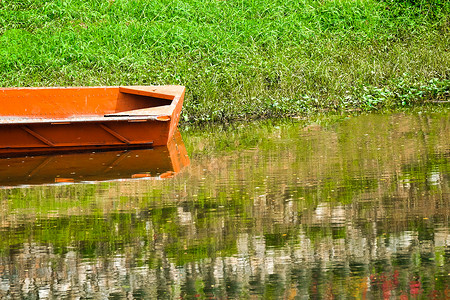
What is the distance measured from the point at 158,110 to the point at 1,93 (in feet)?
9.41

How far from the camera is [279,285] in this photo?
5316 mm

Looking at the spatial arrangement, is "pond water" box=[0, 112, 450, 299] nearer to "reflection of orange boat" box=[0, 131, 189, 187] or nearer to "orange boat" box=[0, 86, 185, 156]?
"reflection of orange boat" box=[0, 131, 189, 187]

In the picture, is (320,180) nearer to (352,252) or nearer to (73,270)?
(352,252)

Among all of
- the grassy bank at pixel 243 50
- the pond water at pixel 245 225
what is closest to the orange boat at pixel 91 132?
the pond water at pixel 245 225

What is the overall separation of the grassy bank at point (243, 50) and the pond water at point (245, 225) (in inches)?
139

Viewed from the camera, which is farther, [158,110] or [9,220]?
[158,110]

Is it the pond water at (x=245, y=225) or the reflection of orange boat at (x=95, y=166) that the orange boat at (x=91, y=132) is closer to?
the reflection of orange boat at (x=95, y=166)

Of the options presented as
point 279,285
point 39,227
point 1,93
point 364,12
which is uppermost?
point 364,12

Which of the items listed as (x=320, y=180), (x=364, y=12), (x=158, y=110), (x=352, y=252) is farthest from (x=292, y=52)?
(x=352, y=252)

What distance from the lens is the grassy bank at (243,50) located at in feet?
46.7

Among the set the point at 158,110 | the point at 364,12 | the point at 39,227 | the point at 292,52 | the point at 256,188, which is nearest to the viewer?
the point at 39,227

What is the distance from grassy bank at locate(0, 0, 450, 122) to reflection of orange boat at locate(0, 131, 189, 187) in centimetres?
296

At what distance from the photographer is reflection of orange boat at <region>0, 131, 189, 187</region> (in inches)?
369

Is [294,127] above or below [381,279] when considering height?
above
